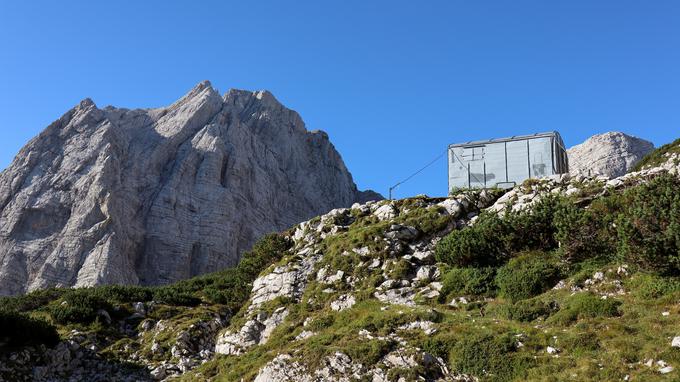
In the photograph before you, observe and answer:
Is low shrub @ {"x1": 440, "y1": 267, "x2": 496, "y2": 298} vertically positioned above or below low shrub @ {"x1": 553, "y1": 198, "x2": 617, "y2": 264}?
below

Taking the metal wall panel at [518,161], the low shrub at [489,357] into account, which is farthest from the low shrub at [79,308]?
the metal wall panel at [518,161]

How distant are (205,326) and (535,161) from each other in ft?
81.5

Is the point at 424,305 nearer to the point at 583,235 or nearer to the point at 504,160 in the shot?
the point at 583,235

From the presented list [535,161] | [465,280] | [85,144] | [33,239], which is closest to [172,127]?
[85,144]

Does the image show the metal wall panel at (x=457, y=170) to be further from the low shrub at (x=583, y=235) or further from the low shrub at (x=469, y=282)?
the low shrub at (x=583, y=235)

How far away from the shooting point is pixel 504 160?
44.4 m

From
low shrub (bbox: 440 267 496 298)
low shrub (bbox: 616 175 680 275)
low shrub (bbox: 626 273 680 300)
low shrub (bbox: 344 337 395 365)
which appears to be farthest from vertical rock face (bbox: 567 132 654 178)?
low shrub (bbox: 344 337 395 365)

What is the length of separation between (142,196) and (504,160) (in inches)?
3140

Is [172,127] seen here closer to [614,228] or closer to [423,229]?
[423,229]

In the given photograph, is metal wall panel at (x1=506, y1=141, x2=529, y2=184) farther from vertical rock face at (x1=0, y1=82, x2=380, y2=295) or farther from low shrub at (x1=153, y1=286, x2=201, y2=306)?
vertical rock face at (x1=0, y1=82, x2=380, y2=295)

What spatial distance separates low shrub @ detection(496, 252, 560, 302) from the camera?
27000mm

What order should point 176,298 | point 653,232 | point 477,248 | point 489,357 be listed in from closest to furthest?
point 489,357
point 653,232
point 477,248
point 176,298

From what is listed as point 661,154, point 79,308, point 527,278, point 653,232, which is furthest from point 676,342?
point 661,154

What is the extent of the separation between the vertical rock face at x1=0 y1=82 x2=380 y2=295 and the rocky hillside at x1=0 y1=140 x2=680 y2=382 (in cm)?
5316
